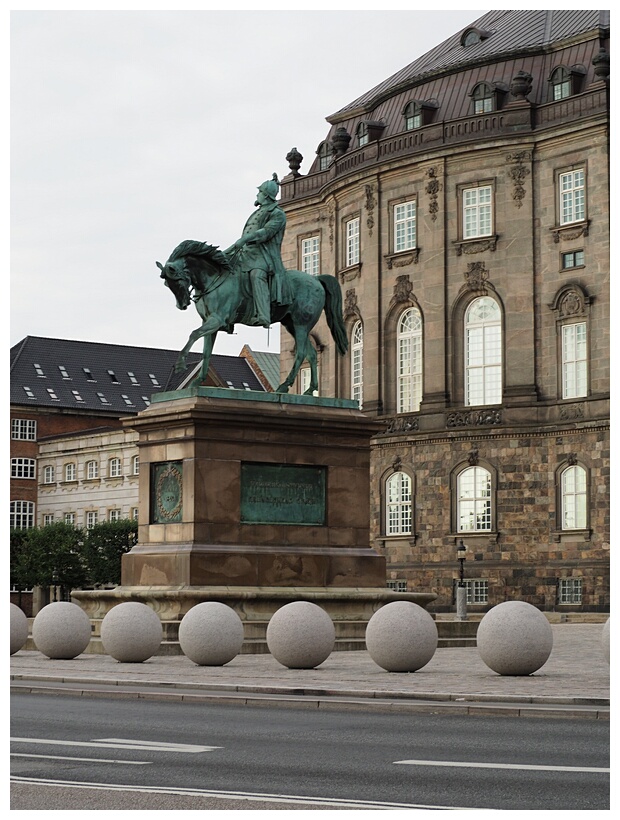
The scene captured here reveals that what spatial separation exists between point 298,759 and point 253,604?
15068 mm

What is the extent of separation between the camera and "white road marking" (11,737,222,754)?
12883 millimetres

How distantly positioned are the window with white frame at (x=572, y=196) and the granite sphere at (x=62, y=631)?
1488 inches

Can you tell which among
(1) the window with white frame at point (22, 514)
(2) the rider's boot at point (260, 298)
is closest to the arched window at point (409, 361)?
(2) the rider's boot at point (260, 298)

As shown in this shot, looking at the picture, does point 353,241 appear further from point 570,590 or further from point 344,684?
point 344,684

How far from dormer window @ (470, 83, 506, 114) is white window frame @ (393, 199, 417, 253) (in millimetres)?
4767

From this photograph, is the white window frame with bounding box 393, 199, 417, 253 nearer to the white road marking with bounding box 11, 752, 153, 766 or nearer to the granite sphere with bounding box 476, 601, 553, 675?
the granite sphere with bounding box 476, 601, 553, 675

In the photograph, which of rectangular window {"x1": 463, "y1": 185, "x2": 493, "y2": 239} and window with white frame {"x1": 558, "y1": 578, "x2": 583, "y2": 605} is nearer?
window with white frame {"x1": 558, "y1": 578, "x2": 583, "y2": 605}

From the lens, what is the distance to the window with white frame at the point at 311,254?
71562 mm

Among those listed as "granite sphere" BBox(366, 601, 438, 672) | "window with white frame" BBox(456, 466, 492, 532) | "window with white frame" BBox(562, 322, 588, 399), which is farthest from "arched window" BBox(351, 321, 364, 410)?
"granite sphere" BBox(366, 601, 438, 672)

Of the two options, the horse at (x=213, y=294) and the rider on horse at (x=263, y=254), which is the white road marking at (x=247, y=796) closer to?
the horse at (x=213, y=294)

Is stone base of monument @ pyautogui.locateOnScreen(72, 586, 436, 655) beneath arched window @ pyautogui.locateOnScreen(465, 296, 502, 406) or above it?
beneath

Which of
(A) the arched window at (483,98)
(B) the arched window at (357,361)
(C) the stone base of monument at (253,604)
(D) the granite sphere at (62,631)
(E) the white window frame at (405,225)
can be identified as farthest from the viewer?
(B) the arched window at (357,361)
